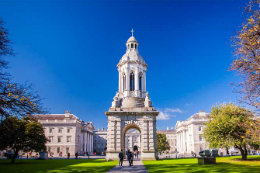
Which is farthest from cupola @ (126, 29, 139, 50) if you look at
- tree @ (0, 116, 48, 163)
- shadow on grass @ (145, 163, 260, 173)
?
shadow on grass @ (145, 163, 260, 173)

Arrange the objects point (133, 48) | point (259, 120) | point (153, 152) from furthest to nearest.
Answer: point (133, 48) → point (153, 152) → point (259, 120)

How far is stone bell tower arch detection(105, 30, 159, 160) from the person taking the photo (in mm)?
33594

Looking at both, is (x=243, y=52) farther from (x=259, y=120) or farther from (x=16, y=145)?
(x=16, y=145)

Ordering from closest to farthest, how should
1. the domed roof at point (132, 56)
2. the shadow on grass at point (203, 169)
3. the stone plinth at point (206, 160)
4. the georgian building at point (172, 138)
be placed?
the shadow on grass at point (203, 169)
the stone plinth at point (206, 160)
the domed roof at point (132, 56)
the georgian building at point (172, 138)

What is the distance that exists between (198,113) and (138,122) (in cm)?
6364

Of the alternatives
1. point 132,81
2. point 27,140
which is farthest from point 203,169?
point 27,140

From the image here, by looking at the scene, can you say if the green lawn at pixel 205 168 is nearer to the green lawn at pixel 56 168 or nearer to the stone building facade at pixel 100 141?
the green lawn at pixel 56 168

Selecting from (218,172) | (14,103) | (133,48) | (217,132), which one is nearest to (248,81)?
(218,172)

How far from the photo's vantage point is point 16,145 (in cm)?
3388

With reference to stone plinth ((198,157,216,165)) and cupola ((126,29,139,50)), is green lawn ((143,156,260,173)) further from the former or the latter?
cupola ((126,29,139,50))

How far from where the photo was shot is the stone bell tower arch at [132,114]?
33.6 meters

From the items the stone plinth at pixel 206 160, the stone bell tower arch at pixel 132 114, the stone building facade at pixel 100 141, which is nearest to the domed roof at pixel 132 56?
the stone bell tower arch at pixel 132 114

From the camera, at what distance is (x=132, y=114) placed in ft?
113

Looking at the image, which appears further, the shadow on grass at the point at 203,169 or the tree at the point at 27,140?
the tree at the point at 27,140
